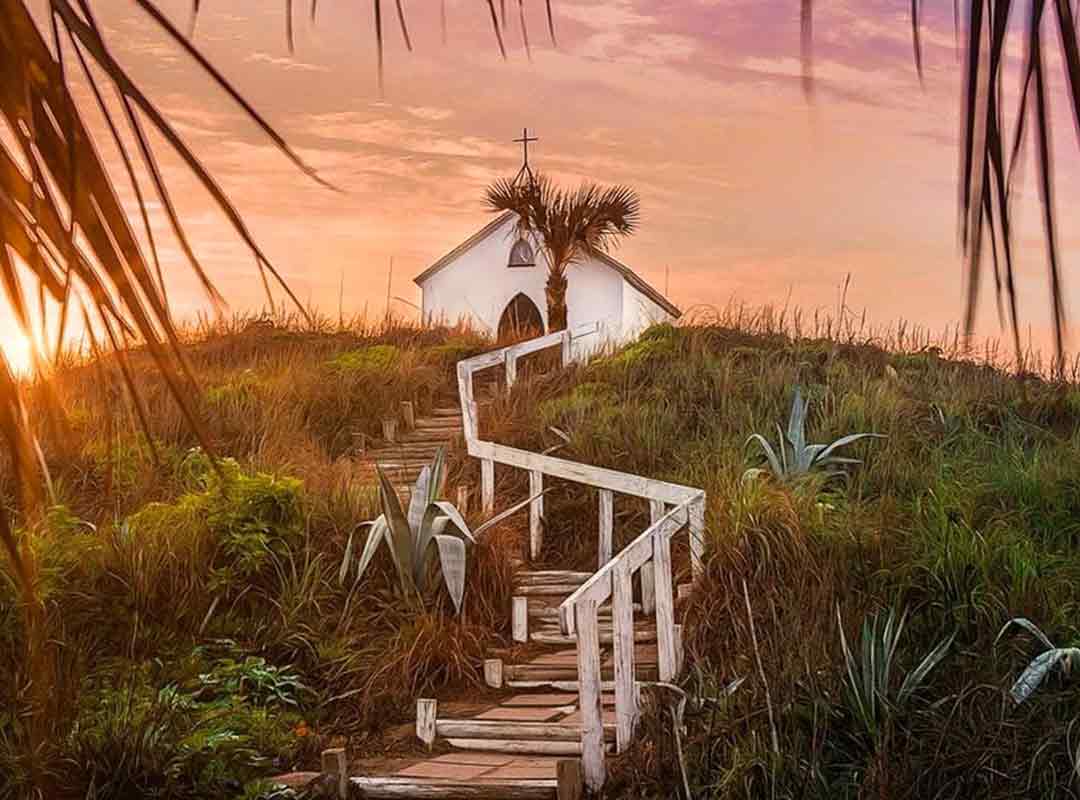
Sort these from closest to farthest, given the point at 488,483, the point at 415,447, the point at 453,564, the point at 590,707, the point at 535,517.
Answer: the point at 590,707
the point at 453,564
the point at 535,517
the point at 488,483
the point at 415,447

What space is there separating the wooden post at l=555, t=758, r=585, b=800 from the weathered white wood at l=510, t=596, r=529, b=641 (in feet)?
9.29

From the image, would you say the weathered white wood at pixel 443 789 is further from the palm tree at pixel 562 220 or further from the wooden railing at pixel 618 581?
the palm tree at pixel 562 220

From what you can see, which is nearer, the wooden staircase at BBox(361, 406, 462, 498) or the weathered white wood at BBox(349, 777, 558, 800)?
the weathered white wood at BBox(349, 777, 558, 800)

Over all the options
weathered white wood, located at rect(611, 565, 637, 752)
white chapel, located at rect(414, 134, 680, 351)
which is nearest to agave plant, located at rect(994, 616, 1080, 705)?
weathered white wood, located at rect(611, 565, 637, 752)

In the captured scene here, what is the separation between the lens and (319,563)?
354 inches

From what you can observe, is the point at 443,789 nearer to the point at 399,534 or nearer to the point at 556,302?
the point at 399,534

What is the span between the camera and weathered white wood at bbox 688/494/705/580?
8148mm

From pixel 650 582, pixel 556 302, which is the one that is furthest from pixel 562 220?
pixel 650 582

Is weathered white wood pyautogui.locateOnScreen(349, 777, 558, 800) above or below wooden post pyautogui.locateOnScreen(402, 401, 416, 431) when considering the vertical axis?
below

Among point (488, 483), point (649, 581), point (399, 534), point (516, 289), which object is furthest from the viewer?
point (516, 289)

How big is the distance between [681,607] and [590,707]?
2265mm

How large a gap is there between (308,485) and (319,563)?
1.65 meters

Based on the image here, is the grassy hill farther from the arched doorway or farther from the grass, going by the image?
the arched doorway

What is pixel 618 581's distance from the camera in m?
6.80
